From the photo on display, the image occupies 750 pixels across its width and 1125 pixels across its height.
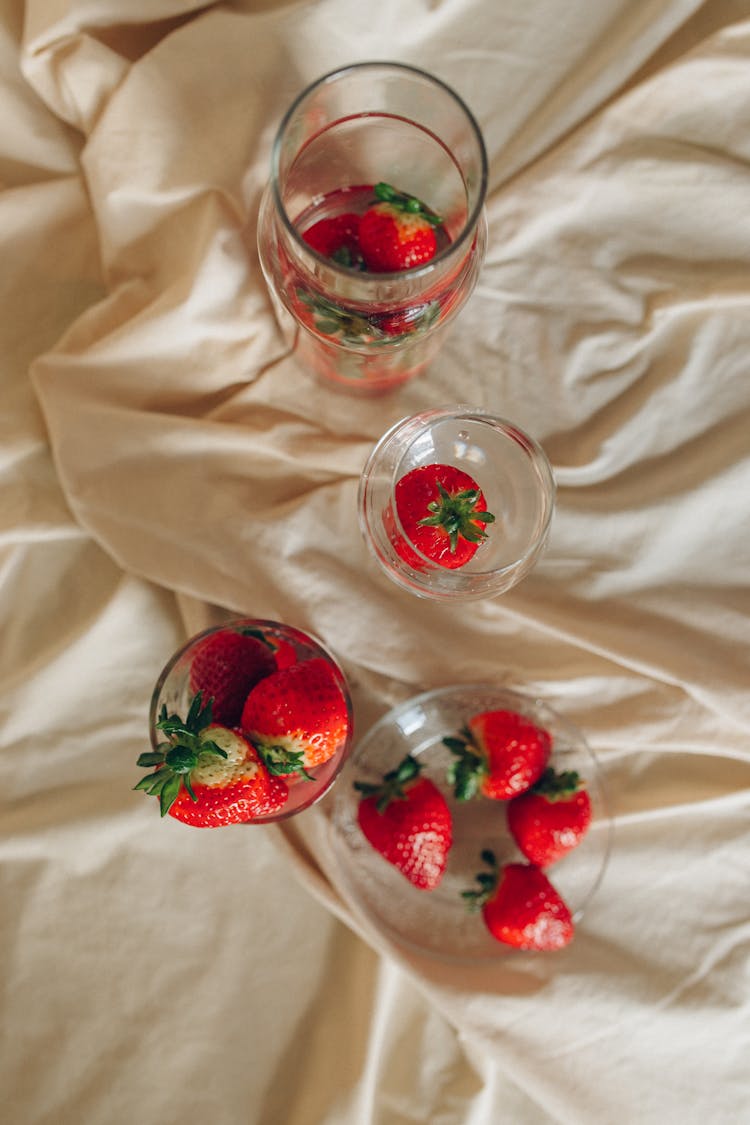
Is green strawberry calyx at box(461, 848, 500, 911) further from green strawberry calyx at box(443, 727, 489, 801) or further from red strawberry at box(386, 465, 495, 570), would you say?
red strawberry at box(386, 465, 495, 570)

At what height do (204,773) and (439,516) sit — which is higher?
(439,516)

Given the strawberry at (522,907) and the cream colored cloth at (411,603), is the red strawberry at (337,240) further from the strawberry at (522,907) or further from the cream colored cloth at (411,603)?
the strawberry at (522,907)

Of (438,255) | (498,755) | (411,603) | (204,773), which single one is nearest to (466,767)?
(498,755)

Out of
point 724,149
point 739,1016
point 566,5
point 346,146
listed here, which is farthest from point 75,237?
point 739,1016

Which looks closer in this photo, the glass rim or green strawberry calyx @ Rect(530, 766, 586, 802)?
the glass rim

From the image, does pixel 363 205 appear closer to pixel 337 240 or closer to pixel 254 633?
pixel 337 240

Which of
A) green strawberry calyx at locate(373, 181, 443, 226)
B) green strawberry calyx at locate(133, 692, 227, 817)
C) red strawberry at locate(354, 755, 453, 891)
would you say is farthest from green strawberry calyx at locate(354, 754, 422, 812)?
green strawberry calyx at locate(373, 181, 443, 226)
